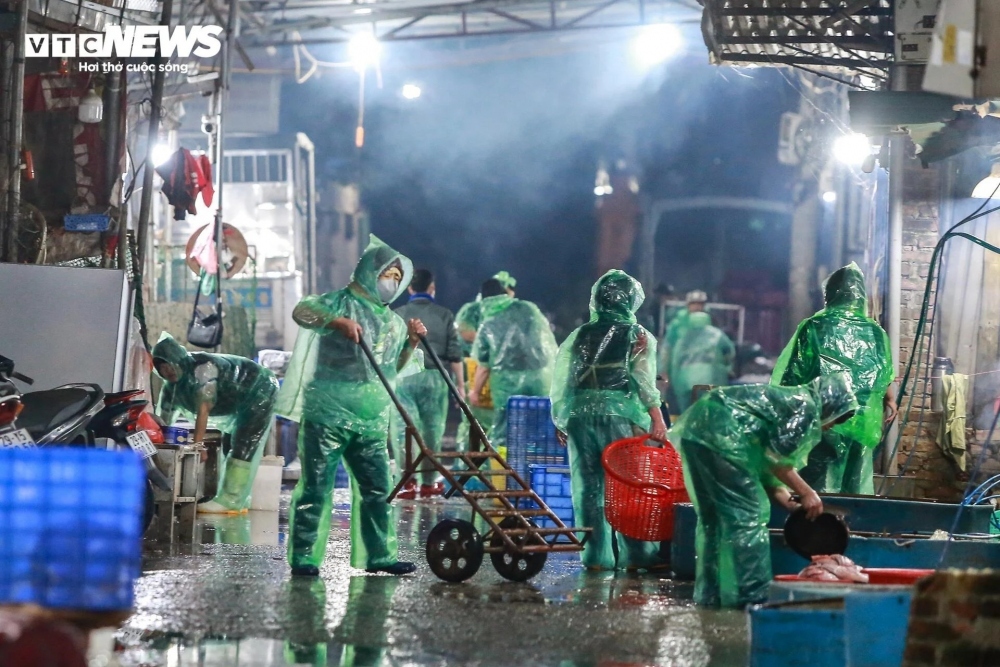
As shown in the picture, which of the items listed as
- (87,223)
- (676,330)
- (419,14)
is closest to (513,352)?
(87,223)

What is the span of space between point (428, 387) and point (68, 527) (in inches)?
376

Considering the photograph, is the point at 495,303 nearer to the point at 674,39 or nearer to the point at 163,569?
the point at 163,569

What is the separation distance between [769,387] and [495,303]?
704 cm

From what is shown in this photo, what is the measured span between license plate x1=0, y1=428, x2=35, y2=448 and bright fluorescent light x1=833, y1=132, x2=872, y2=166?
1023cm

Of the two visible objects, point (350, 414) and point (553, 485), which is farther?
point (553, 485)

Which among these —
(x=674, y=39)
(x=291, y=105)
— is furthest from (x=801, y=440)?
(x=291, y=105)

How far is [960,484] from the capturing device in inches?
463

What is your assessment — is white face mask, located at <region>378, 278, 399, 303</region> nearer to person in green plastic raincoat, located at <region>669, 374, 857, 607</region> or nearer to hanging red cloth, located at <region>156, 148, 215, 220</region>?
person in green plastic raincoat, located at <region>669, 374, 857, 607</region>

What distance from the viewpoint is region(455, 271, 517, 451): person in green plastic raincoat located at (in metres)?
14.2

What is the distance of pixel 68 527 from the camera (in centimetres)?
443

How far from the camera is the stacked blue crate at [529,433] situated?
11398mm

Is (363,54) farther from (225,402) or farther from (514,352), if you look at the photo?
(225,402)


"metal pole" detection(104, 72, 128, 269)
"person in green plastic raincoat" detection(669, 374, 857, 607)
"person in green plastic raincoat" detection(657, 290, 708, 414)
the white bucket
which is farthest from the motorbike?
"person in green plastic raincoat" detection(657, 290, 708, 414)

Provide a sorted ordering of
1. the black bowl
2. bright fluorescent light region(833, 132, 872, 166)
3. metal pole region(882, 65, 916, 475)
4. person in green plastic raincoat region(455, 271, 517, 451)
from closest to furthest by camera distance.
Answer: the black bowl
metal pole region(882, 65, 916, 475)
person in green plastic raincoat region(455, 271, 517, 451)
bright fluorescent light region(833, 132, 872, 166)
